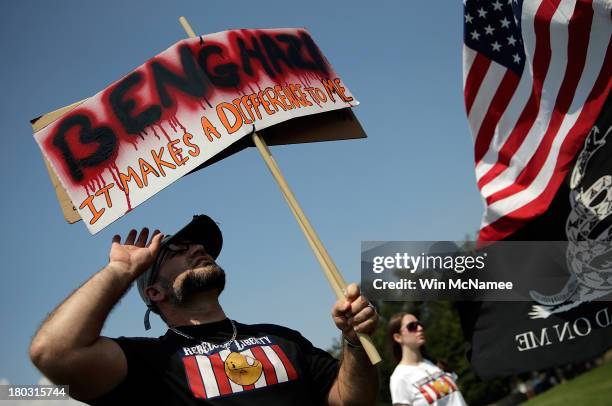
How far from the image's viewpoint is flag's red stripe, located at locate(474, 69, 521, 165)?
21.0ft

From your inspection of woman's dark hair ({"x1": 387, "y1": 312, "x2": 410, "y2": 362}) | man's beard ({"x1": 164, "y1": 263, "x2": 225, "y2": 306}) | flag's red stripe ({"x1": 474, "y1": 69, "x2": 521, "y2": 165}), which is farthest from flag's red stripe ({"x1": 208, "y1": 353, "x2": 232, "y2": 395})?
woman's dark hair ({"x1": 387, "y1": 312, "x2": 410, "y2": 362})

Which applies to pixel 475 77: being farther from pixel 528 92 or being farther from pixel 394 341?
pixel 394 341

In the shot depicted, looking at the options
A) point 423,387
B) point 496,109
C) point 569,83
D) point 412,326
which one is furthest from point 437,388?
point 569,83

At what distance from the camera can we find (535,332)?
574cm

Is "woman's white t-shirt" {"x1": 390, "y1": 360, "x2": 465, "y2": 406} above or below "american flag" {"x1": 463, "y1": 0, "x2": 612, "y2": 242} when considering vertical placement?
below

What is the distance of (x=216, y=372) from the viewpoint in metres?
3.39

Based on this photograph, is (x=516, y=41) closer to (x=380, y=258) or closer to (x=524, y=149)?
(x=524, y=149)

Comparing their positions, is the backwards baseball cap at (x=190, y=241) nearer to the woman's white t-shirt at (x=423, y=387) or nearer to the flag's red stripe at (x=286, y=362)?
the flag's red stripe at (x=286, y=362)

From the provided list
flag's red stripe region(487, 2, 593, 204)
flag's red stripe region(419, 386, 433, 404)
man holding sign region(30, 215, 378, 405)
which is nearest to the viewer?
man holding sign region(30, 215, 378, 405)

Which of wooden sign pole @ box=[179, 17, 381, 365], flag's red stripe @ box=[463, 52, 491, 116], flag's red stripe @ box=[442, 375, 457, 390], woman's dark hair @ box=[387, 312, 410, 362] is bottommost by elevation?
flag's red stripe @ box=[442, 375, 457, 390]

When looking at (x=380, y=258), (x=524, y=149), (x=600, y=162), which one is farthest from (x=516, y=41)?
(x=380, y=258)

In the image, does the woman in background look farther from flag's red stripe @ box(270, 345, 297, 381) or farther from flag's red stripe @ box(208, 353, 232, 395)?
flag's red stripe @ box(208, 353, 232, 395)

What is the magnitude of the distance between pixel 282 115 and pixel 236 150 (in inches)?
13.7

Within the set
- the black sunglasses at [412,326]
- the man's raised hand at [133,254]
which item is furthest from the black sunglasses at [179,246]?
the black sunglasses at [412,326]
